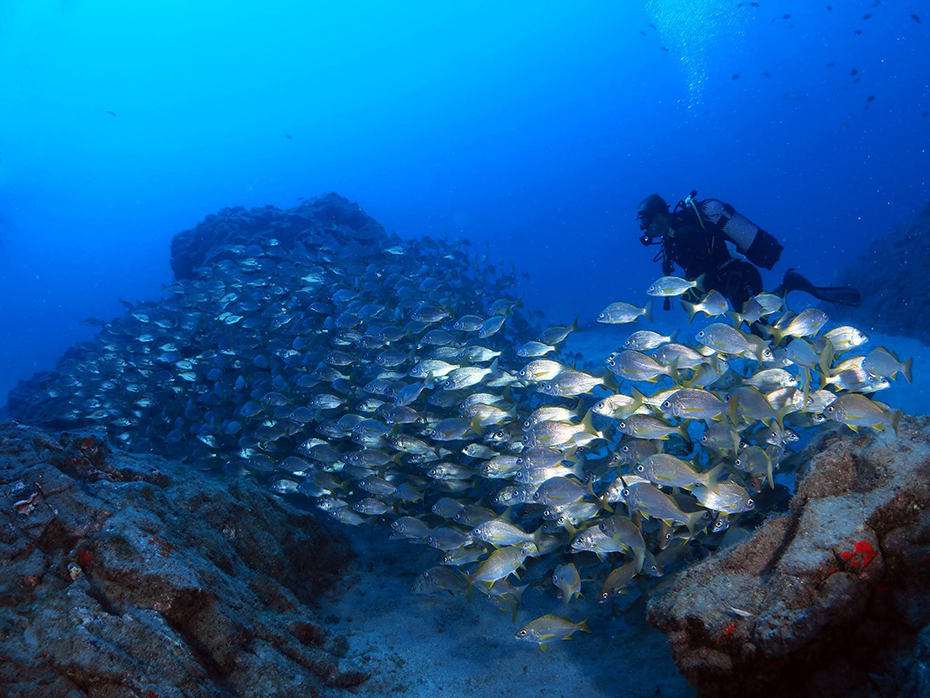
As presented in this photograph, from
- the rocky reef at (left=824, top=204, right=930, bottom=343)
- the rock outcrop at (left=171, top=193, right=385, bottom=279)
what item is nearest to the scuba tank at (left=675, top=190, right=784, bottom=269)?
the rocky reef at (left=824, top=204, right=930, bottom=343)

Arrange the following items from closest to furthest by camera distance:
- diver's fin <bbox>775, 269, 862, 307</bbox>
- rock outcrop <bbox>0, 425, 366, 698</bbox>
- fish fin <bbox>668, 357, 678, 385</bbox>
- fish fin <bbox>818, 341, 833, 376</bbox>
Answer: rock outcrop <bbox>0, 425, 366, 698</bbox>
fish fin <bbox>818, 341, 833, 376</bbox>
fish fin <bbox>668, 357, 678, 385</bbox>
diver's fin <bbox>775, 269, 862, 307</bbox>

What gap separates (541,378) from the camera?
584 centimetres

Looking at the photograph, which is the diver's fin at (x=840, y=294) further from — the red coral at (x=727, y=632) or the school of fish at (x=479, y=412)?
the red coral at (x=727, y=632)

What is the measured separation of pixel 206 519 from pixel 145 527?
1.36m

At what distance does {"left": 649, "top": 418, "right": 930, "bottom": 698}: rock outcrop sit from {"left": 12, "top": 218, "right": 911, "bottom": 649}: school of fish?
0.55m

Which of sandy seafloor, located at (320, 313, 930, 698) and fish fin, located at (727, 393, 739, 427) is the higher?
fish fin, located at (727, 393, 739, 427)

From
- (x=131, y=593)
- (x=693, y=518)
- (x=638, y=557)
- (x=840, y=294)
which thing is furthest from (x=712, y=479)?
(x=840, y=294)

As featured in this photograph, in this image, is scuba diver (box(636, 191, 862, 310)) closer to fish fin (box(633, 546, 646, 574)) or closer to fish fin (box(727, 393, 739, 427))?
fish fin (box(727, 393, 739, 427))

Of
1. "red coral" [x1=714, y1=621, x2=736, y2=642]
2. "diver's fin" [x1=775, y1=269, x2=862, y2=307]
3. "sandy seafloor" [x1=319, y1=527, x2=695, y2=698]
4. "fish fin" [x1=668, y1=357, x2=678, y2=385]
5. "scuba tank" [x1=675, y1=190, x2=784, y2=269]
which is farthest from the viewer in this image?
"scuba tank" [x1=675, y1=190, x2=784, y2=269]

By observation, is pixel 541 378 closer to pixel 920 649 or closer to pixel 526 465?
pixel 526 465

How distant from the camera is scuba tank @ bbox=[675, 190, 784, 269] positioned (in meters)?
7.36

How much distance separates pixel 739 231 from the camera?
7402 millimetres

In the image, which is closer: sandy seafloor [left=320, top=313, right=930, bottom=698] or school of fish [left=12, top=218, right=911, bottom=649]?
school of fish [left=12, top=218, right=911, bottom=649]

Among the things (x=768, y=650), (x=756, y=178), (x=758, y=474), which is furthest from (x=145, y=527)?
(x=756, y=178)
